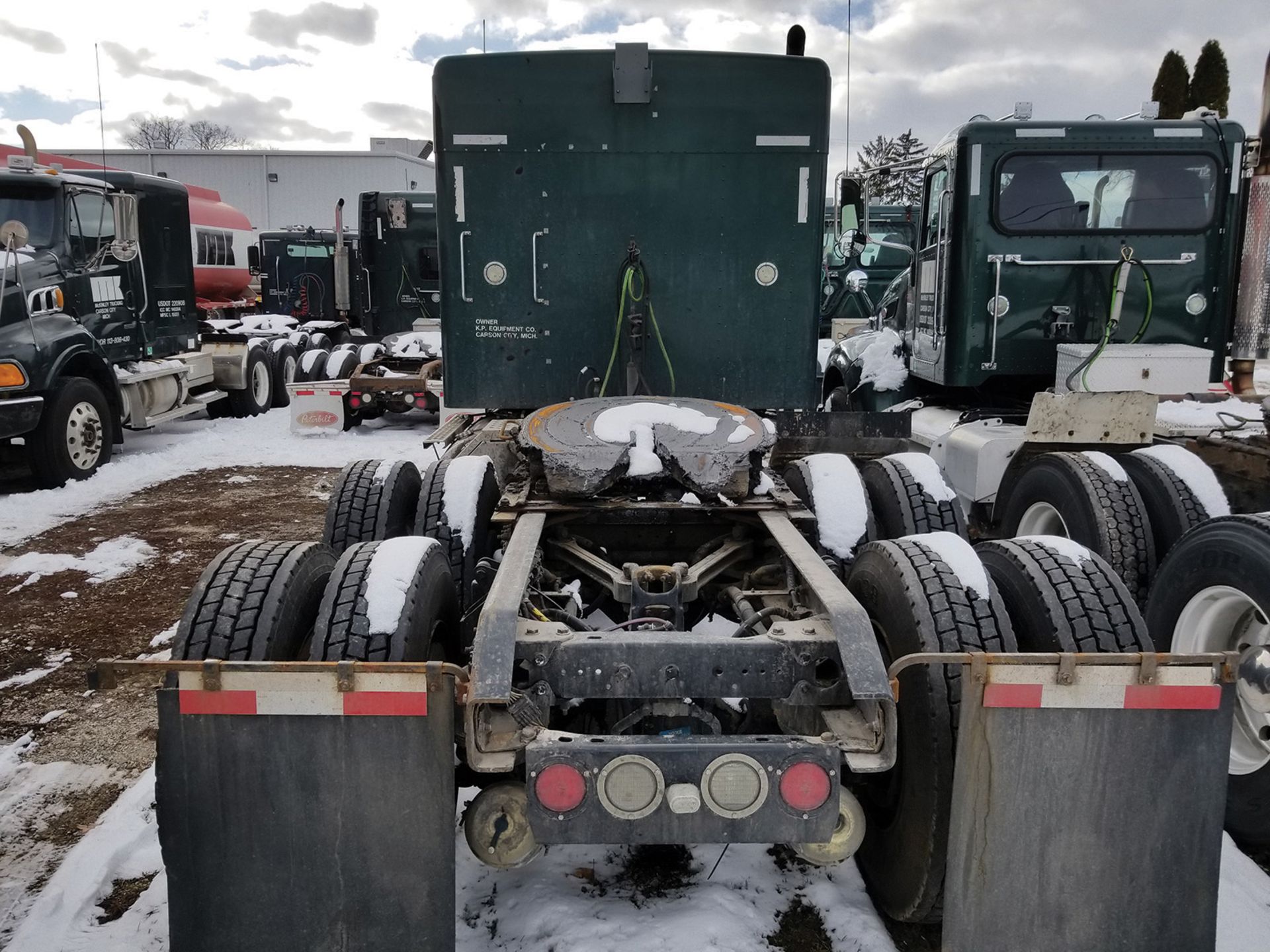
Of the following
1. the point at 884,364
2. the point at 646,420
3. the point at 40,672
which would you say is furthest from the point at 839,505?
the point at 884,364

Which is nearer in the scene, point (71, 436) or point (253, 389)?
point (71, 436)

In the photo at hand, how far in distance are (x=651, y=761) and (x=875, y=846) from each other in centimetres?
103

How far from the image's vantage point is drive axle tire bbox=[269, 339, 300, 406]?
14242mm

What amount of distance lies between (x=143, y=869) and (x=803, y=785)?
217 cm

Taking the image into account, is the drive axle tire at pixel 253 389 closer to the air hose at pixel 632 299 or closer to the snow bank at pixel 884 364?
the snow bank at pixel 884 364

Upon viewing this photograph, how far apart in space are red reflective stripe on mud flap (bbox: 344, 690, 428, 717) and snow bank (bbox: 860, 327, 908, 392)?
6.46m

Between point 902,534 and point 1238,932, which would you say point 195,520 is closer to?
point 902,534

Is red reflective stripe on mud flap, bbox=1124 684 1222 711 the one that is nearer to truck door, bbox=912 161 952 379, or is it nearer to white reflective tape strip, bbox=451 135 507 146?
white reflective tape strip, bbox=451 135 507 146

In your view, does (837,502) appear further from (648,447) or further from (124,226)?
(124,226)

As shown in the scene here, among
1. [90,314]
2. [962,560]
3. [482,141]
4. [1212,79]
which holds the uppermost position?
[1212,79]

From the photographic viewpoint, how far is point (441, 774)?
2236mm

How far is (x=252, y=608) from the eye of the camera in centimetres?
268

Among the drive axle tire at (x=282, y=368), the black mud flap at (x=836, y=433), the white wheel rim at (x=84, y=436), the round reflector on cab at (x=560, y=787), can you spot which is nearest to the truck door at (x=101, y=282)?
the white wheel rim at (x=84, y=436)

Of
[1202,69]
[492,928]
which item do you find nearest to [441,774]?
[492,928]
